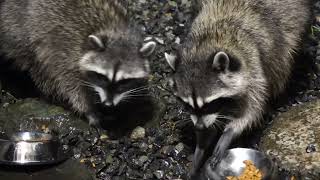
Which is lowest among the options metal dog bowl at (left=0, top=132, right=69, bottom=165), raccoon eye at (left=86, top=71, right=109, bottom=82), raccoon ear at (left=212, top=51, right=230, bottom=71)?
metal dog bowl at (left=0, top=132, right=69, bottom=165)

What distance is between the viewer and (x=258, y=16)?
192 inches

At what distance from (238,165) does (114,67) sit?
1.20m

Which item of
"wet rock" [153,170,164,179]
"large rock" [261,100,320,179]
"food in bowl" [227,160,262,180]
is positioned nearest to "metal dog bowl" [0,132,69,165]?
"wet rock" [153,170,164,179]

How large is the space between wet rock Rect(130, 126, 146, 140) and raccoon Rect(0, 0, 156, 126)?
27 centimetres

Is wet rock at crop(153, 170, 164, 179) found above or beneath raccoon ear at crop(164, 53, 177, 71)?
beneath

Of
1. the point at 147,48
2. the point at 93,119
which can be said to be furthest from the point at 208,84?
the point at 93,119

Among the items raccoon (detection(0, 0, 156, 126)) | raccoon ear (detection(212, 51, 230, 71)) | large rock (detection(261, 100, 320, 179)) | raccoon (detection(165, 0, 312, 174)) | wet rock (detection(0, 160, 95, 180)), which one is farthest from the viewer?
raccoon (detection(0, 0, 156, 126))

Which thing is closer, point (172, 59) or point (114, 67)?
point (172, 59)

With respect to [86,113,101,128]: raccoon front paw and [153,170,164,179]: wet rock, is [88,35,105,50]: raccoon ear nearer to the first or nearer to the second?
[86,113,101,128]: raccoon front paw

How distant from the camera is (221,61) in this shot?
4.22 metres

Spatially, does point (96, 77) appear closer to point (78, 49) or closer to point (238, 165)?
point (78, 49)

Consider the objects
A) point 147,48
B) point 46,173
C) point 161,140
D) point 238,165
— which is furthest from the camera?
point 161,140

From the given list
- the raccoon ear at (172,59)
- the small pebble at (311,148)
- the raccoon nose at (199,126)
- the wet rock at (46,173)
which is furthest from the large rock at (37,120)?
the small pebble at (311,148)

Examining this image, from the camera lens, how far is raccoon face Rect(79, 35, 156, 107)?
15.4 ft
